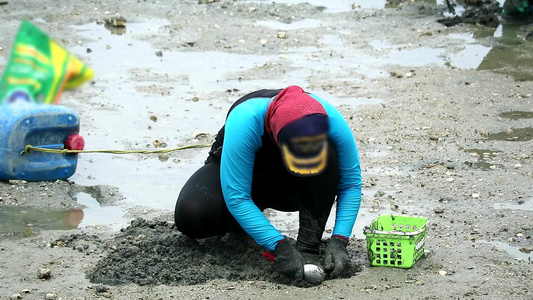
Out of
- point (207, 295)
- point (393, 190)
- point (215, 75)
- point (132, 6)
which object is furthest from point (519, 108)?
point (132, 6)

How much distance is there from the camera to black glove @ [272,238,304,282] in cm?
394

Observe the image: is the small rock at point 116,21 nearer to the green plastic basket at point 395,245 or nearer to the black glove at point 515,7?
the black glove at point 515,7

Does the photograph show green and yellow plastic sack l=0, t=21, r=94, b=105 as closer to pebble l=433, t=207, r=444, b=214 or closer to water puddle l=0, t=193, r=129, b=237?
water puddle l=0, t=193, r=129, b=237

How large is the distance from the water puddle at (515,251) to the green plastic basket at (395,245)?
45cm

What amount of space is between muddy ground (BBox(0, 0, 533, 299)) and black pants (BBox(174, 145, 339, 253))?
0.19m

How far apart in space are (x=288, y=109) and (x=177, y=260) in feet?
3.51

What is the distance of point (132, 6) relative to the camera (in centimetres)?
1109

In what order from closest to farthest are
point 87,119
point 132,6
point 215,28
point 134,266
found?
point 134,266, point 87,119, point 215,28, point 132,6

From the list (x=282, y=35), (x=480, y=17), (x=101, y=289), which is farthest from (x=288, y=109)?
(x=480, y=17)

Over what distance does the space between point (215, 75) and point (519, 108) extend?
9.72 feet

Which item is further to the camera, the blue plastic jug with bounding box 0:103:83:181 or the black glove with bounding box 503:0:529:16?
the black glove with bounding box 503:0:529:16

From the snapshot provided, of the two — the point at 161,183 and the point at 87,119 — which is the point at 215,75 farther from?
the point at 161,183

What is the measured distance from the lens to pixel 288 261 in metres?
3.95

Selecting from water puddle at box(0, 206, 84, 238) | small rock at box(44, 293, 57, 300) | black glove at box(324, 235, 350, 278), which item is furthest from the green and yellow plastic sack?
water puddle at box(0, 206, 84, 238)
